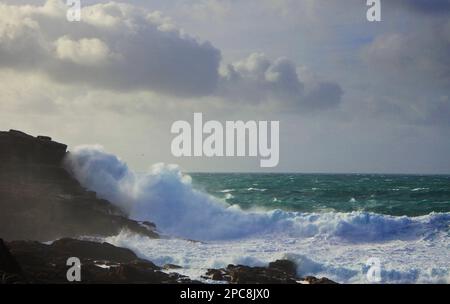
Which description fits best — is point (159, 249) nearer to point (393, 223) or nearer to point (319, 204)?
point (393, 223)

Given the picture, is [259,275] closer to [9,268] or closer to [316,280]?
[316,280]

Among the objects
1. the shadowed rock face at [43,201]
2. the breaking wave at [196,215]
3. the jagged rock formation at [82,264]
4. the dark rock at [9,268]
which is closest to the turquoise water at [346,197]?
the breaking wave at [196,215]

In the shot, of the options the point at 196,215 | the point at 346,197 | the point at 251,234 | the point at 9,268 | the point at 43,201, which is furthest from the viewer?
the point at 346,197

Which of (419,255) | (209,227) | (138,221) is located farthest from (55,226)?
(419,255)

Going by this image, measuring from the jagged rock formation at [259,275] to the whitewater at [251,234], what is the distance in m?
0.42

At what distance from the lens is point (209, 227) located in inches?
782

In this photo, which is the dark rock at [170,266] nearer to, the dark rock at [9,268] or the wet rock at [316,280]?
the wet rock at [316,280]

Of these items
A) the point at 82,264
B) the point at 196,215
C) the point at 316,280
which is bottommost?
the point at 316,280

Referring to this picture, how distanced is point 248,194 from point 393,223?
11558 millimetres

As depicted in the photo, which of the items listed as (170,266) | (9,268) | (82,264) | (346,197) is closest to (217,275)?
(170,266)

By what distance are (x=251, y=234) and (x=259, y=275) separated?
5.25 metres

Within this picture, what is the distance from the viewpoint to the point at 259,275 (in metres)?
13.9

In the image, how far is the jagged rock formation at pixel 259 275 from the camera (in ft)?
45.1
